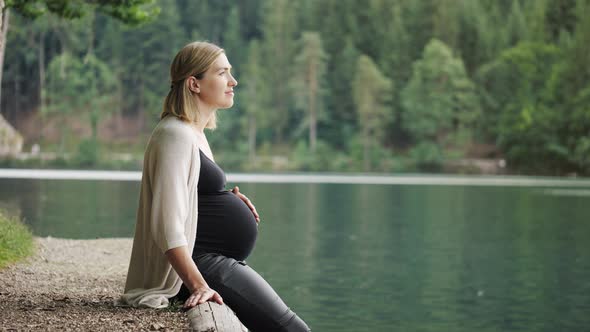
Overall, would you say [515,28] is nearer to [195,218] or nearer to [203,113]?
[203,113]

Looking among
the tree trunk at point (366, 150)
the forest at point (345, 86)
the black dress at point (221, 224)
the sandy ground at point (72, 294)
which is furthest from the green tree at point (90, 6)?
the tree trunk at point (366, 150)

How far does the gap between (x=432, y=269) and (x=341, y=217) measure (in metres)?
9.80

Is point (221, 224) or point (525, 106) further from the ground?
point (221, 224)

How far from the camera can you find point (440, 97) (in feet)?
257

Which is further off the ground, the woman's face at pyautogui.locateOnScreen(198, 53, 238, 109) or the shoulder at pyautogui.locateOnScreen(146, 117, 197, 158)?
the woman's face at pyautogui.locateOnScreen(198, 53, 238, 109)

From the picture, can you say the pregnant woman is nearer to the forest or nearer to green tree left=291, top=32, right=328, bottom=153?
the forest

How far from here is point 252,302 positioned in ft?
14.0

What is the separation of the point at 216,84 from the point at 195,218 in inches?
24.5

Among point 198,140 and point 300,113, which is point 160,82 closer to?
point 300,113

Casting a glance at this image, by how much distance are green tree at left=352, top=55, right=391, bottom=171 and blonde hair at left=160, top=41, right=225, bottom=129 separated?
73.5m

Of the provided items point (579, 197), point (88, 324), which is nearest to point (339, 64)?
point (579, 197)

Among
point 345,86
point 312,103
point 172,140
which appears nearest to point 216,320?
point 172,140

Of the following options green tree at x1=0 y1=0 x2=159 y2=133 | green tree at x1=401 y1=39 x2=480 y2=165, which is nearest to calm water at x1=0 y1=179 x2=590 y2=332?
green tree at x1=0 y1=0 x2=159 y2=133

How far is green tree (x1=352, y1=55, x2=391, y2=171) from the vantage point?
79.1 meters
